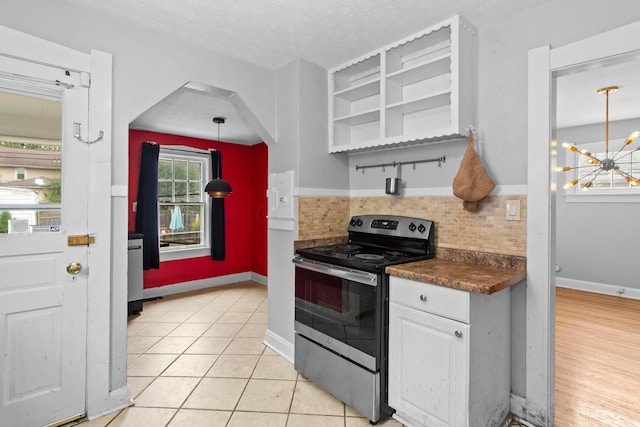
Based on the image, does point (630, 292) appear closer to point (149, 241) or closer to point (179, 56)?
point (179, 56)

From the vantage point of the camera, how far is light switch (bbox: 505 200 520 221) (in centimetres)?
193

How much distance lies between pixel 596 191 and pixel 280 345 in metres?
4.73

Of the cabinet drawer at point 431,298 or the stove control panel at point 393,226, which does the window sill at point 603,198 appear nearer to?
the stove control panel at point 393,226

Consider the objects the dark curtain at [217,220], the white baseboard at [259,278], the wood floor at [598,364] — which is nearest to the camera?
the wood floor at [598,364]

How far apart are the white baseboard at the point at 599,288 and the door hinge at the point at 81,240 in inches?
226

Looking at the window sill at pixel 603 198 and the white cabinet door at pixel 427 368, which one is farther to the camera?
the window sill at pixel 603 198

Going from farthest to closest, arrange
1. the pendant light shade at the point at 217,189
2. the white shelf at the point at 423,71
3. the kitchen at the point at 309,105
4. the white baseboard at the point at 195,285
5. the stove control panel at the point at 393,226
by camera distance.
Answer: the white baseboard at the point at 195,285 < the pendant light shade at the point at 217,189 < the stove control panel at the point at 393,226 < the white shelf at the point at 423,71 < the kitchen at the point at 309,105

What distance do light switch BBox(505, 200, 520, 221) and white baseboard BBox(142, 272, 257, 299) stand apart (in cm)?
417

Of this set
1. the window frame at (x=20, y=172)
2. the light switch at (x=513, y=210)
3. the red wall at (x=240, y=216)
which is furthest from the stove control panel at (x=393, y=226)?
the red wall at (x=240, y=216)

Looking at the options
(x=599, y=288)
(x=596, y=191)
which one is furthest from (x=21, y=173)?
(x=599, y=288)

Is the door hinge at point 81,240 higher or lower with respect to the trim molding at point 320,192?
lower

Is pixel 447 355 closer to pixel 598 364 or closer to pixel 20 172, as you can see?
pixel 598 364

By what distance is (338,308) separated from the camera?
2.11m

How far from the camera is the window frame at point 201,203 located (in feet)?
15.2
